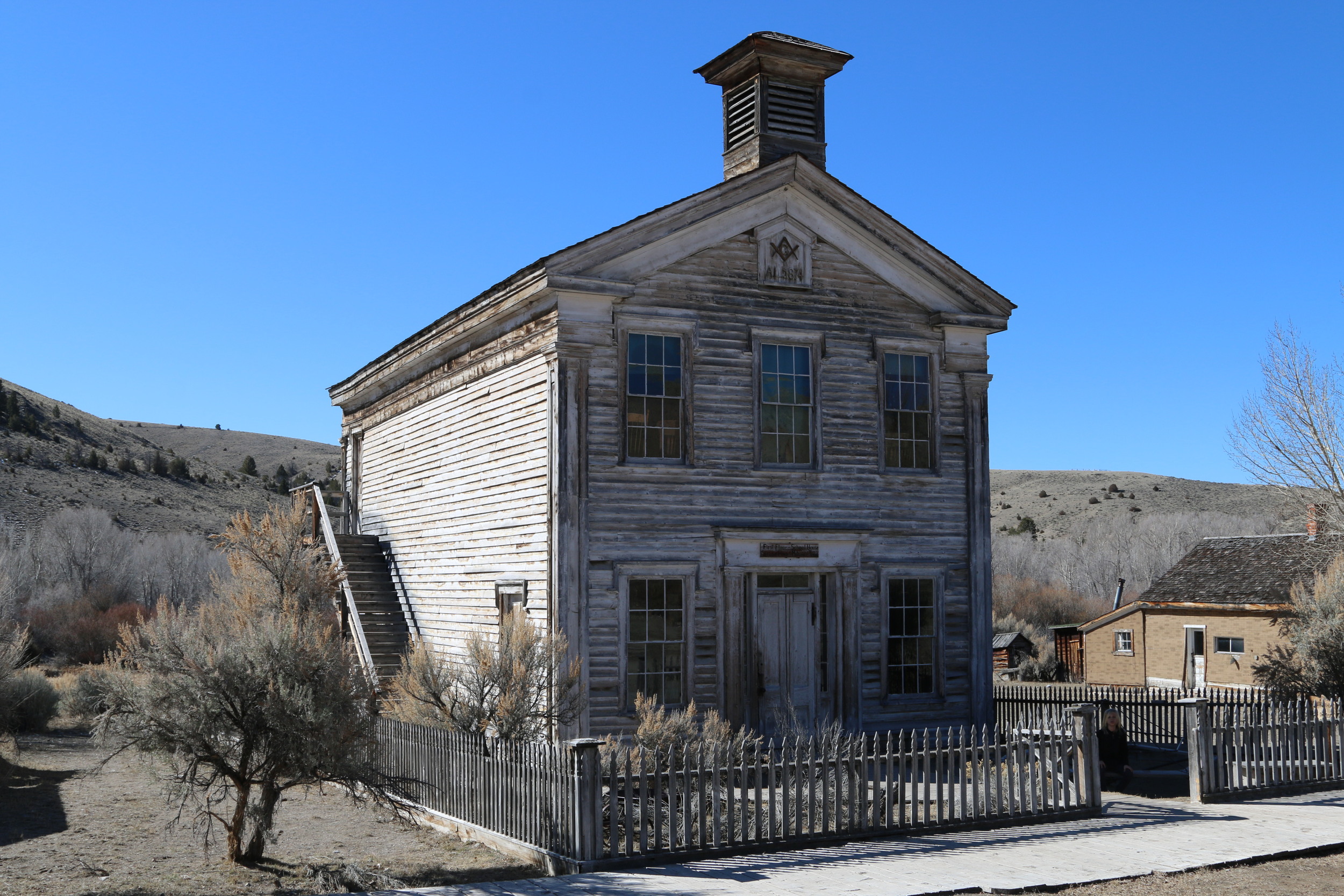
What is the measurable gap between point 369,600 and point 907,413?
31.6 ft

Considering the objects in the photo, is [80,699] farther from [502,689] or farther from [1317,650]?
[1317,650]

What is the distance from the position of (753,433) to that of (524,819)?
703 cm

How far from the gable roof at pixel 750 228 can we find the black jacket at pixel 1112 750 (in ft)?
20.6

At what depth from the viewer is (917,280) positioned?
60.2ft

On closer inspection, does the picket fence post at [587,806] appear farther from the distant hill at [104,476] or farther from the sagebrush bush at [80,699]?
the distant hill at [104,476]

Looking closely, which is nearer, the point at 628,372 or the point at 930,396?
the point at 628,372

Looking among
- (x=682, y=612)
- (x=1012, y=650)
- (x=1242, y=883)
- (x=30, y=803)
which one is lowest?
(x=30, y=803)

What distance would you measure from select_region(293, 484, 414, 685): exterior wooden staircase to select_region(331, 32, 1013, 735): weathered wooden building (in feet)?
2.67

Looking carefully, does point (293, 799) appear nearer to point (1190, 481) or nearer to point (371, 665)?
point (371, 665)

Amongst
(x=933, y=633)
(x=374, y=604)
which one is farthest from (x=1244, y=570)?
(x=374, y=604)

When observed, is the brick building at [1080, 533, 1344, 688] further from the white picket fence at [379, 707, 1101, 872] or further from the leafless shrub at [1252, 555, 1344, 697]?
the white picket fence at [379, 707, 1101, 872]

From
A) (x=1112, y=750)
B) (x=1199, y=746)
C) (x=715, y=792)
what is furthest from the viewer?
(x=1112, y=750)

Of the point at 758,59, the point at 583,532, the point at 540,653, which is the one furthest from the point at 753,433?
the point at 758,59

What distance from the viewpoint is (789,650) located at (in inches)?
671
